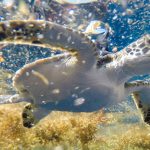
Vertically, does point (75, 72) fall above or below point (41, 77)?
below

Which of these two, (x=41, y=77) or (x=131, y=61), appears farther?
(x=41, y=77)

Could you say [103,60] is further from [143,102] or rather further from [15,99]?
[15,99]

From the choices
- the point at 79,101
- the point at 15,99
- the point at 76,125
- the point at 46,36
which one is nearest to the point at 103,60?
the point at 79,101

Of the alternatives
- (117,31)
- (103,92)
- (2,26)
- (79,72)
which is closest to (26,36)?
(2,26)

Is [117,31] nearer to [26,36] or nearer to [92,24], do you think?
[92,24]

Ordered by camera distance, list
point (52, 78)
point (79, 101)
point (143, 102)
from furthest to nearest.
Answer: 1. point (143, 102)
2. point (79, 101)
3. point (52, 78)

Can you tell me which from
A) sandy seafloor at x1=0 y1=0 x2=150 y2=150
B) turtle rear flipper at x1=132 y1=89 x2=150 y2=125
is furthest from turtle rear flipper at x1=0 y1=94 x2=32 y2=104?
turtle rear flipper at x1=132 y1=89 x2=150 y2=125

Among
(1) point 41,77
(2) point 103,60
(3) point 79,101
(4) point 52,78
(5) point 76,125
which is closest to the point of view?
(2) point 103,60

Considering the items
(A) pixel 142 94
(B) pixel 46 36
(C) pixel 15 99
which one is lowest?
(A) pixel 142 94
